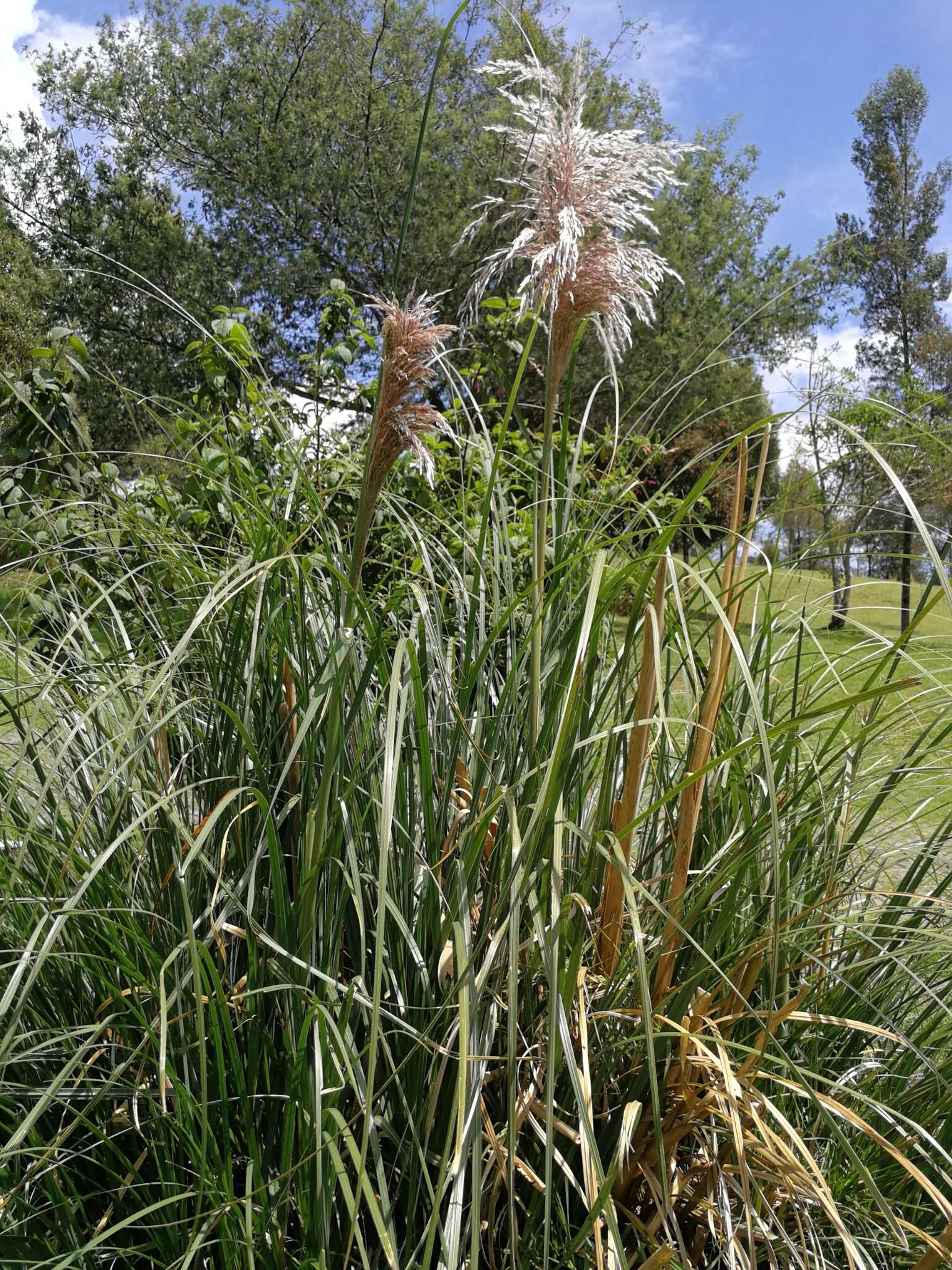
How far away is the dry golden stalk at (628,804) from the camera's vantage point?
123 centimetres

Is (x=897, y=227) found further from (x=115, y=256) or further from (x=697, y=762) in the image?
(x=697, y=762)

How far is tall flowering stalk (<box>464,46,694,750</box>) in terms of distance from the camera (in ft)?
3.74

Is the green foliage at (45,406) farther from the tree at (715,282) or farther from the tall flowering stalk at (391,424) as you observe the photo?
the tree at (715,282)

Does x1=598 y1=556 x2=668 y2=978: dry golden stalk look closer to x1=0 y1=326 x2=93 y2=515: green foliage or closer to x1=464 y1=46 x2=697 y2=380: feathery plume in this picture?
x1=464 y1=46 x2=697 y2=380: feathery plume

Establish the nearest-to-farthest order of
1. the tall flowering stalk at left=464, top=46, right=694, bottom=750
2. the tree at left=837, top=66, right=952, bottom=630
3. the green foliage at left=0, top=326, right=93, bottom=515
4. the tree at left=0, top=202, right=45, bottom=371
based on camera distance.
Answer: the tall flowering stalk at left=464, top=46, right=694, bottom=750 → the green foliage at left=0, top=326, right=93, bottom=515 → the tree at left=0, top=202, right=45, bottom=371 → the tree at left=837, top=66, right=952, bottom=630

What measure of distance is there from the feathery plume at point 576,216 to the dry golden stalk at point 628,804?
1.19 feet

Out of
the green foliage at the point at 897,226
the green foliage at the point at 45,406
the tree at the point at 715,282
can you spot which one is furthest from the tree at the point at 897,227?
the green foliage at the point at 45,406

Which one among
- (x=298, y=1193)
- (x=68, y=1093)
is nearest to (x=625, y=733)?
(x=298, y=1193)

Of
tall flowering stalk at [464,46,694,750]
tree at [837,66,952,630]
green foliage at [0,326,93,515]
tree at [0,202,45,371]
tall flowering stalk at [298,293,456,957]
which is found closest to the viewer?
tall flowering stalk at [298,293,456,957]

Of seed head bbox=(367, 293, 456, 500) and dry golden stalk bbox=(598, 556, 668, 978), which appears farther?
dry golden stalk bbox=(598, 556, 668, 978)

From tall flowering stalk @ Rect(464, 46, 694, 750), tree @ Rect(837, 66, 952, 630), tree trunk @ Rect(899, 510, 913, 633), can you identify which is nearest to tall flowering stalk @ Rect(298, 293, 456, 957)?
tall flowering stalk @ Rect(464, 46, 694, 750)

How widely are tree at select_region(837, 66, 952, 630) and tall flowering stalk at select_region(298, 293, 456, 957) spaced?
104 feet

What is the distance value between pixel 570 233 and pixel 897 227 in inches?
1437

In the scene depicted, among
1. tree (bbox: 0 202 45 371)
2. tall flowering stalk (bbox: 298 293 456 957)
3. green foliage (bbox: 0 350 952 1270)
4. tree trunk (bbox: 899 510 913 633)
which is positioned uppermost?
tree (bbox: 0 202 45 371)
